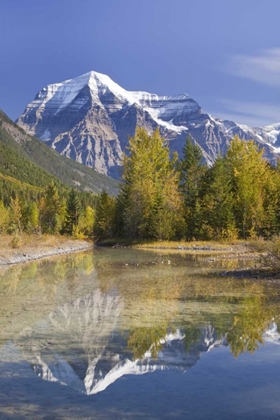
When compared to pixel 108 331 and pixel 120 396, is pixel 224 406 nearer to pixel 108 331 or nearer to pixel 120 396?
pixel 120 396

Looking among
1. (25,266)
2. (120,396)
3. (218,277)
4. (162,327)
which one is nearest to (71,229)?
(25,266)

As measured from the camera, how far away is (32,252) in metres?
42.7

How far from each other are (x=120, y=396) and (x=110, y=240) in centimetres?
5692

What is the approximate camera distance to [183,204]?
62.1m

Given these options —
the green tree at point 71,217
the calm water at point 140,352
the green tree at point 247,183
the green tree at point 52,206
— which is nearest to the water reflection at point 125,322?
the calm water at point 140,352

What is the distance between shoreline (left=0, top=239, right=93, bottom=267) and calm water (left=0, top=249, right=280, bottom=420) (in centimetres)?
1384

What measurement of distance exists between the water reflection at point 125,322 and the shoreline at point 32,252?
9633 millimetres

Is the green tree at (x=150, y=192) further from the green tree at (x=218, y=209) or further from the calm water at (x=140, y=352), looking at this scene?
the calm water at (x=140, y=352)

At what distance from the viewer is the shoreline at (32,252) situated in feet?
120

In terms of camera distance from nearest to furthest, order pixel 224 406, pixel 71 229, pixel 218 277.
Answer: pixel 224 406 < pixel 218 277 < pixel 71 229

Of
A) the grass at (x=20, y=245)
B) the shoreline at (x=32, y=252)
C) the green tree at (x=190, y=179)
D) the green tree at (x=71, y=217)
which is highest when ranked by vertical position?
the green tree at (x=190, y=179)

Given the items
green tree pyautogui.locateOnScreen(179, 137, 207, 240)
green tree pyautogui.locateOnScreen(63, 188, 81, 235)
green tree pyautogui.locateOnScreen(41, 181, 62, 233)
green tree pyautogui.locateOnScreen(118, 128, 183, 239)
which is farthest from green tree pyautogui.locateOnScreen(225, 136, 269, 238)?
green tree pyautogui.locateOnScreen(41, 181, 62, 233)

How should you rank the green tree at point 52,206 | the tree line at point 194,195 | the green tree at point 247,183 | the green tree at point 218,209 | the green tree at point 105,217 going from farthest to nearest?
the green tree at point 52,206
the green tree at point 105,217
the green tree at point 247,183
the tree line at point 194,195
the green tree at point 218,209

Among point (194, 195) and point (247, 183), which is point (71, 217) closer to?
point (194, 195)
